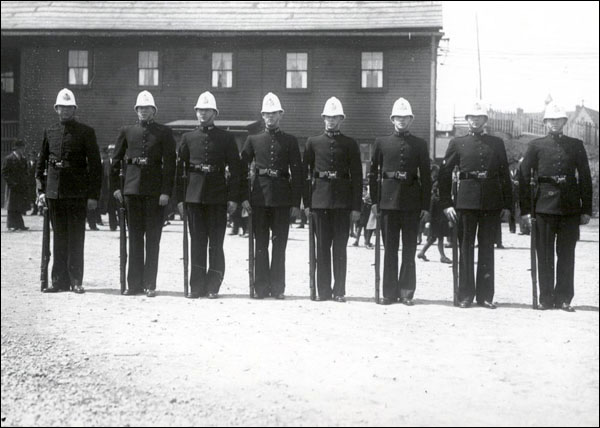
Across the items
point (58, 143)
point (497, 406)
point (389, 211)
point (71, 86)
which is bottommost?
point (497, 406)

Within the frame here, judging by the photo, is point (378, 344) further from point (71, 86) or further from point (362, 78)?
point (71, 86)

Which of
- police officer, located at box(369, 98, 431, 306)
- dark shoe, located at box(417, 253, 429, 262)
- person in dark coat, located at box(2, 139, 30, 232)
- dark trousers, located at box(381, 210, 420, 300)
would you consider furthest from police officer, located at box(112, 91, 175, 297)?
person in dark coat, located at box(2, 139, 30, 232)

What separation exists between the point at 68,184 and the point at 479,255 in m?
4.40

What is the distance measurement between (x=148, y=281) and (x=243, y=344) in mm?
2502

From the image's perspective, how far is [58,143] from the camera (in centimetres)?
848

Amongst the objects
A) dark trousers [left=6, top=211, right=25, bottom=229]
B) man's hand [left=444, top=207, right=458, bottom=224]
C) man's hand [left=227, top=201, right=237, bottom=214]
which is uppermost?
man's hand [left=227, top=201, right=237, bottom=214]

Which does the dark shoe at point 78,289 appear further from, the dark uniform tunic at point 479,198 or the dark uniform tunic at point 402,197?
the dark uniform tunic at point 479,198

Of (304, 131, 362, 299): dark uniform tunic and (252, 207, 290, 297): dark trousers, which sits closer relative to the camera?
(304, 131, 362, 299): dark uniform tunic

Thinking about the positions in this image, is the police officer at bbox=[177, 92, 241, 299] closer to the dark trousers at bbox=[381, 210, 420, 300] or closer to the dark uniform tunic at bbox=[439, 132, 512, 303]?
the dark trousers at bbox=[381, 210, 420, 300]

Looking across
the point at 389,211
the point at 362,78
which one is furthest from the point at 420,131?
the point at 389,211

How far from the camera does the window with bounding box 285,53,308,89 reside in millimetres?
26016

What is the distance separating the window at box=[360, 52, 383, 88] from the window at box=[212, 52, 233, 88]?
175 inches

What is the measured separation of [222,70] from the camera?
87.1ft

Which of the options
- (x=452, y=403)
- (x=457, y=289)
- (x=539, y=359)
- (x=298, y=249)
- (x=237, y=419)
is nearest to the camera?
(x=237, y=419)
